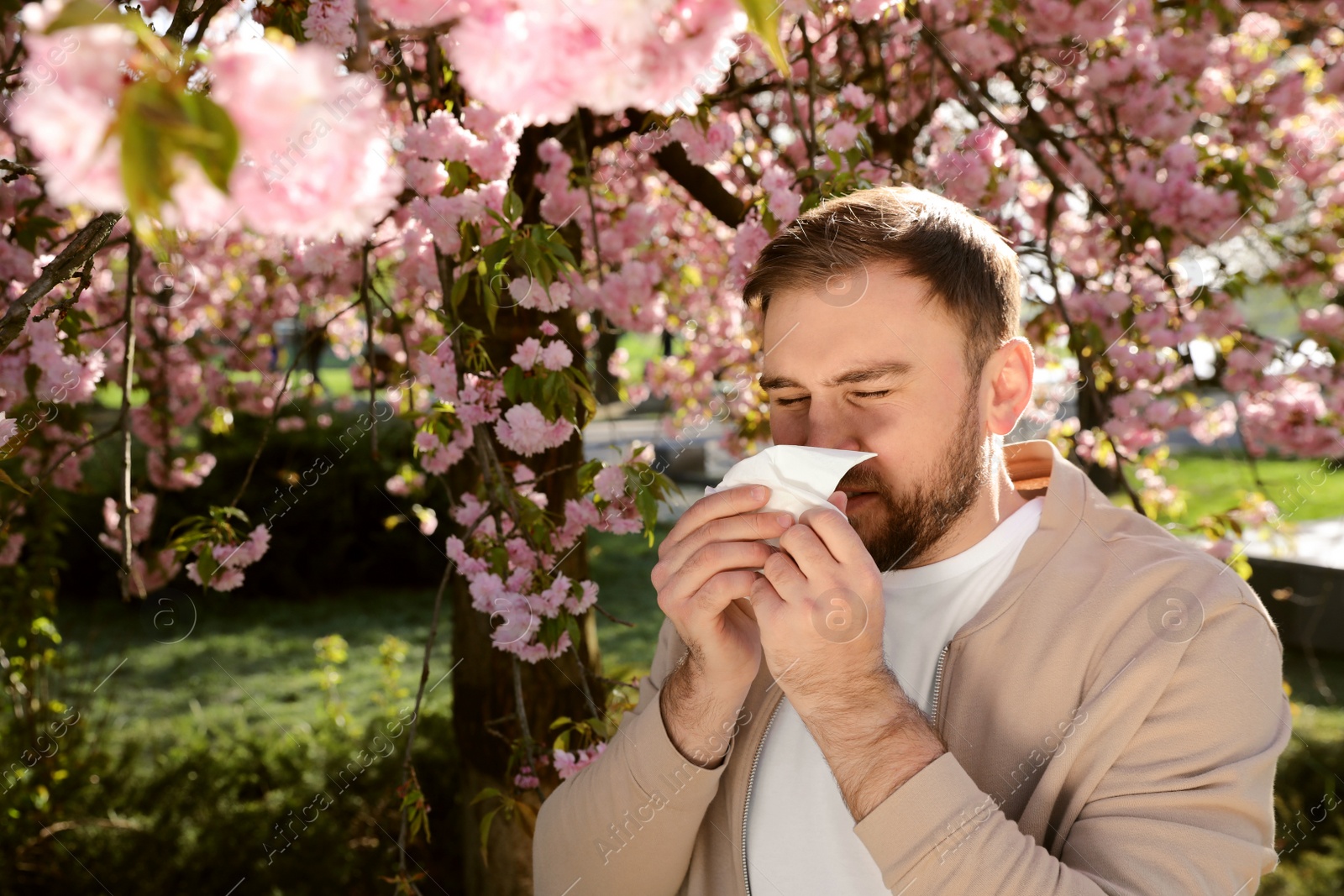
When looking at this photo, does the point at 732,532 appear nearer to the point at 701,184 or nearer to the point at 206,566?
the point at 206,566

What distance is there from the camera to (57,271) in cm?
128

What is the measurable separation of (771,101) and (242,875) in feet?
10.6

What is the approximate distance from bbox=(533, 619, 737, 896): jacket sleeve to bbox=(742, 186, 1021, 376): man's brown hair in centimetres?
73

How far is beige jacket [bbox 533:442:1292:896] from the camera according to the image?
1139 mm

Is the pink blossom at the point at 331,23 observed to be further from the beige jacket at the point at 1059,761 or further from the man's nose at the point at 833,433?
the beige jacket at the point at 1059,761

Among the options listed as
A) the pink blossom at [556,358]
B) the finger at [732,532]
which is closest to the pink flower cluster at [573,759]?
the finger at [732,532]

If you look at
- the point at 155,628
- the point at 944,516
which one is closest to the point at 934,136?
the point at 944,516

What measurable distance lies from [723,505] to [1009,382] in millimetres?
598

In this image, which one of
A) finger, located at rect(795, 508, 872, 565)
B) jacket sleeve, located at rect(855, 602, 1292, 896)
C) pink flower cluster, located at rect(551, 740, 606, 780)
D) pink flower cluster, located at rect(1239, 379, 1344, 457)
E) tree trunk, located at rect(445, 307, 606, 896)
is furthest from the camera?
pink flower cluster, located at rect(1239, 379, 1344, 457)

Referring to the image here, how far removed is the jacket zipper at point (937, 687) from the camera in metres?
1.44

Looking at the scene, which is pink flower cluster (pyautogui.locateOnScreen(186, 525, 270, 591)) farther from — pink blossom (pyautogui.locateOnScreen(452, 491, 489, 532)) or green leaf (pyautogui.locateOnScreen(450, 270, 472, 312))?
green leaf (pyautogui.locateOnScreen(450, 270, 472, 312))

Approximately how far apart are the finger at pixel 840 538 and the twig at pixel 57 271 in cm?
100

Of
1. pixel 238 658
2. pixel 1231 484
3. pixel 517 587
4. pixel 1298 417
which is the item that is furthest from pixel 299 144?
pixel 1231 484

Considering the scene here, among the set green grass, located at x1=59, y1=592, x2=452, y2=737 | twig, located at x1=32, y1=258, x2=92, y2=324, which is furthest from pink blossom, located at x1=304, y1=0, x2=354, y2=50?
green grass, located at x1=59, y1=592, x2=452, y2=737
